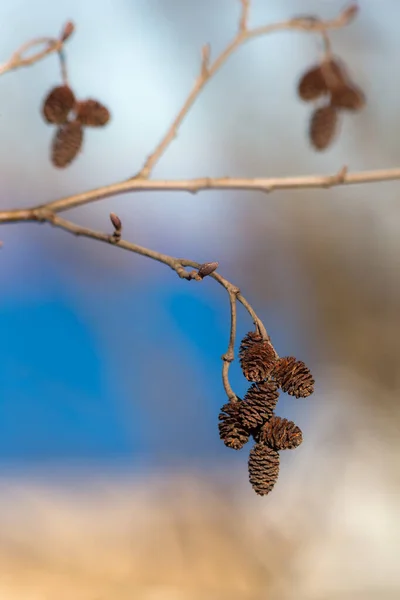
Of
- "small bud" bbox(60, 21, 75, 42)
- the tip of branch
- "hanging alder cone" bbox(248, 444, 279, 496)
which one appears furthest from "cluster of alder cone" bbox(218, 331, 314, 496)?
"small bud" bbox(60, 21, 75, 42)

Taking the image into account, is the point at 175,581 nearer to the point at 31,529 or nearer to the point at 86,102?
the point at 31,529

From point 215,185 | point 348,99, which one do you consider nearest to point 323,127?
point 348,99

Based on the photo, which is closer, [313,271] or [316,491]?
[316,491]

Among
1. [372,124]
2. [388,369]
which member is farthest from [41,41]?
[388,369]

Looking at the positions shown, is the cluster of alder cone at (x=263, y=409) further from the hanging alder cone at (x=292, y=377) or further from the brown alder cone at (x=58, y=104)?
the brown alder cone at (x=58, y=104)

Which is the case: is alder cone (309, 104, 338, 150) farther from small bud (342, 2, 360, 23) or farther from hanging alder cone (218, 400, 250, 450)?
hanging alder cone (218, 400, 250, 450)

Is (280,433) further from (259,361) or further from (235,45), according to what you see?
(235,45)

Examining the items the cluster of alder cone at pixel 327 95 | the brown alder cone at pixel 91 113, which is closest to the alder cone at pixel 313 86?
the cluster of alder cone at pixel 327 95
